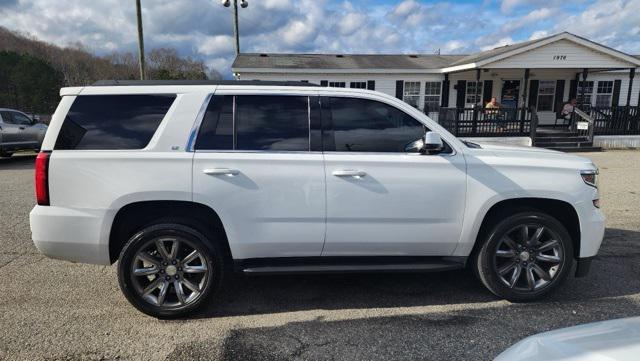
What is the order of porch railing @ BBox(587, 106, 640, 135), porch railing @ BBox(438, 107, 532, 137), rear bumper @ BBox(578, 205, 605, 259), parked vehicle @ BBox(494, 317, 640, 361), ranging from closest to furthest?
parked vehicle @ BBox(494, 317, 640, 361) < rear bumper @ BBox(578, 205, 605, 259) < porch railing @ BBox(438, 107, 532, 137) < porch railing @ BBox(587, 106, 640, 135)

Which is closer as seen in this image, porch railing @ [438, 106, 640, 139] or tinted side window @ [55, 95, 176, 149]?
tinted side window @ [55, 95, 176, 149]

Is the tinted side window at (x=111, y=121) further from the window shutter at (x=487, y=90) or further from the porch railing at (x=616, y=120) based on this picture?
the window shutter at (x=487, y=90)

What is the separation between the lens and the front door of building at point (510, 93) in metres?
20.3

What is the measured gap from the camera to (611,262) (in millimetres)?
4699

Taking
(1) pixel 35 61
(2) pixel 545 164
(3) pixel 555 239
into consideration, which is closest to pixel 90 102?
(2) pixel 545 164

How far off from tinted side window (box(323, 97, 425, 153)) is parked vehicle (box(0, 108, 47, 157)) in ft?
45.1

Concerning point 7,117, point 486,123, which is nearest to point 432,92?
point 486,123

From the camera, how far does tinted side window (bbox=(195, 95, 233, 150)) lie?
3.45 meters

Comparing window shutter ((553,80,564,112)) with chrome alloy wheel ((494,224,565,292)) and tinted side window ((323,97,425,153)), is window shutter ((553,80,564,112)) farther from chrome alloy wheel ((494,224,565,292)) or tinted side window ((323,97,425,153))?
tinted side window ((323,97,425,153))

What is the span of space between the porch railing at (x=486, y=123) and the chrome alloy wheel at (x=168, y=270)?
14.9 m

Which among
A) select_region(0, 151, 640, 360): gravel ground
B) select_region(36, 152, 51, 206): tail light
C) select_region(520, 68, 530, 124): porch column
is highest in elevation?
select_region(520, 68, 530, 124): porch column

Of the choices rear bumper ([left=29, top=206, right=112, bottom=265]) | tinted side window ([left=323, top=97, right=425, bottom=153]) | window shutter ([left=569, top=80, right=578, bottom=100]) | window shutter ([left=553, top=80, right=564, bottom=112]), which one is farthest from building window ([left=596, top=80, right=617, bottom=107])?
rear bumper ([left=29, top=206, right=112, bottom=265])

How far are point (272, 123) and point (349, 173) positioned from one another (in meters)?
0.78

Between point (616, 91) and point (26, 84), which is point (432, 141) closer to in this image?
point (616, 91)
